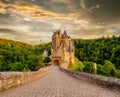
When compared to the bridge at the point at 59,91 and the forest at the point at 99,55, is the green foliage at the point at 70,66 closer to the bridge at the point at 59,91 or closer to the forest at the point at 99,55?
the forest at the point at 99,55

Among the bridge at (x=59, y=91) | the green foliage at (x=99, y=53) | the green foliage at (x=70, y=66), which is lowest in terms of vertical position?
the green foliage at (x=70, y=66)

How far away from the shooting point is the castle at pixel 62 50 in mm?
99012

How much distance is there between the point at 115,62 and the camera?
404ft

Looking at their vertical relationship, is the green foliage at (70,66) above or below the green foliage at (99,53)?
below

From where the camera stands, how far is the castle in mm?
99012

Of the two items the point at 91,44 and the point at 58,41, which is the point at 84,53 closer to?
the point at 91,44

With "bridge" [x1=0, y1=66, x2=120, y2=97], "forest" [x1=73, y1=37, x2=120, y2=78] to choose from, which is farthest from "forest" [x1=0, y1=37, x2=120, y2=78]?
"bridge" [x1=0, y1=66, x2=120, y2=97]

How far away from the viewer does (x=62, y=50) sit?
11000cm

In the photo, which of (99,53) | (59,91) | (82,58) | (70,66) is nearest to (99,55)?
(99,53)

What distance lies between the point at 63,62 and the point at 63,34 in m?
20.0

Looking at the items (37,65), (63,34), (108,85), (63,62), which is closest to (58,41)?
(63,34)

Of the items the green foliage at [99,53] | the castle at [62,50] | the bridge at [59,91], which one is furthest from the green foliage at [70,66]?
the bridge at [59,91]

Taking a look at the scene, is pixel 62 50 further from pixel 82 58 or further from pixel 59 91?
pixel 59 91

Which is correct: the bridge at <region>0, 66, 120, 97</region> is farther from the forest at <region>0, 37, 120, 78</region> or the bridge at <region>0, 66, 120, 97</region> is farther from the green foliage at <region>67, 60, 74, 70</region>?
the green foliage at <region>67, 60, 74, 70</region>
